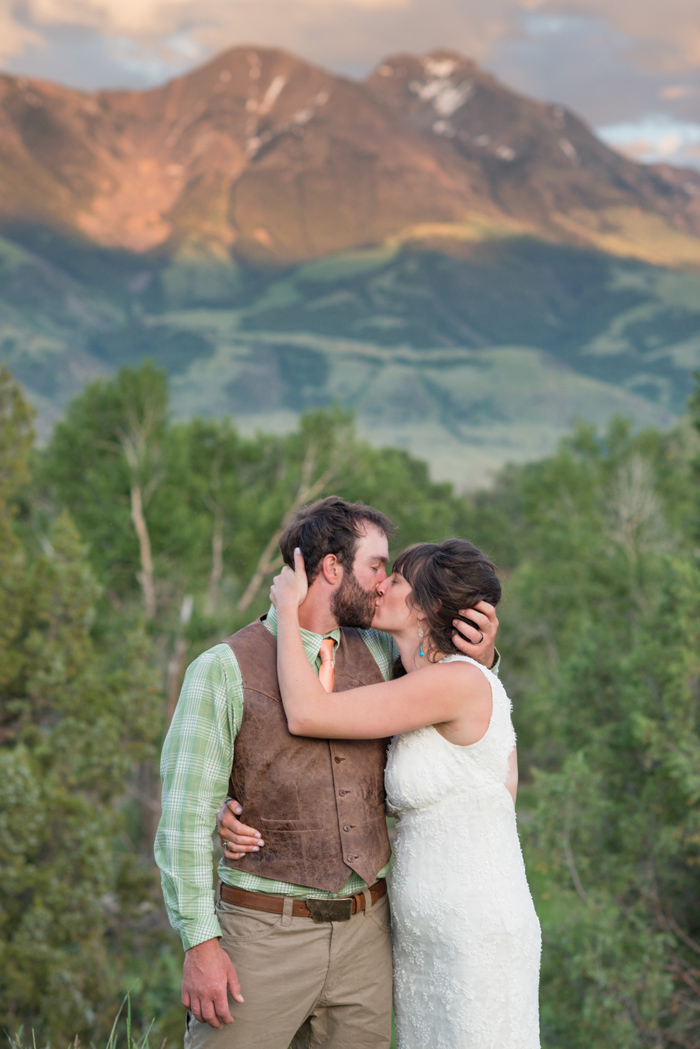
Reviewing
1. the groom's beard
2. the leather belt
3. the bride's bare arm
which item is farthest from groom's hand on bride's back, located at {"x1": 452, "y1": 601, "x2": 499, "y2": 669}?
the leather belt

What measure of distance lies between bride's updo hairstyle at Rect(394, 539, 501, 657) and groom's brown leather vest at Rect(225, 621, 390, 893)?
0.50 m

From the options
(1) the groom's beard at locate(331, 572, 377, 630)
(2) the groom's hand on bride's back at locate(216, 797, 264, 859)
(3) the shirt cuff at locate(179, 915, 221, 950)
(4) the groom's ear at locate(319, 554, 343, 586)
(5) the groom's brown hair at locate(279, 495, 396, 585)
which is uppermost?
(5) the groom's brown hair at locate(279, 495, 396, 585)

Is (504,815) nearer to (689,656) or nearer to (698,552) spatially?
(689,656)

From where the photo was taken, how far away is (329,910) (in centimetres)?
294

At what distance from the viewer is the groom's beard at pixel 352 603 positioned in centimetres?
316

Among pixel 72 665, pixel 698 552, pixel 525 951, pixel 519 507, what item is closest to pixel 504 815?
pixel 525 951

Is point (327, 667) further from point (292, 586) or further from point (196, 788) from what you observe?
point (196, 788)

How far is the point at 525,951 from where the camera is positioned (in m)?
3.05

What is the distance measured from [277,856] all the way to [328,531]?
102 centimetres

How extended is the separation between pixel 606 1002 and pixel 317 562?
9.08m

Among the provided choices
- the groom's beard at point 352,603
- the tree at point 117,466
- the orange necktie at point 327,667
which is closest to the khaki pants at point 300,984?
the orange necktie at point 327,667

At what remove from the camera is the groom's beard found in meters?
3.16

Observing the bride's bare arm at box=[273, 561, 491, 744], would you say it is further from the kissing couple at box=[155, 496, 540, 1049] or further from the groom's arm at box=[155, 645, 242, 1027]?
the groom's arm at box=[155, 645, 242, 1027]

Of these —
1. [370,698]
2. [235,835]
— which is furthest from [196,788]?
[370,698]
